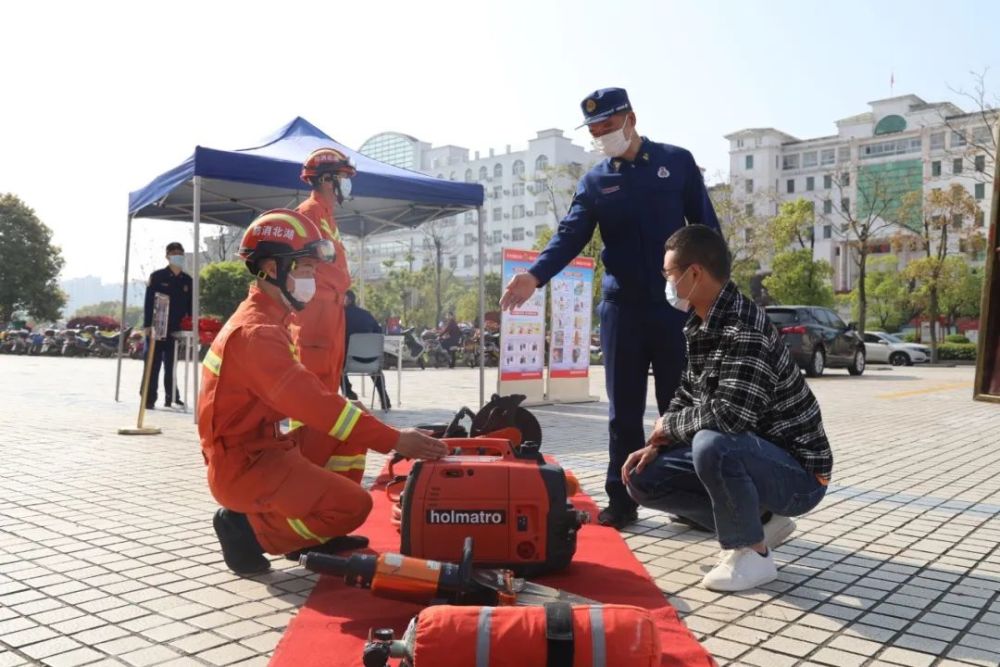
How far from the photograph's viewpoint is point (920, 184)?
7769 cm

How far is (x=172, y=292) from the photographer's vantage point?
1078 centimetres

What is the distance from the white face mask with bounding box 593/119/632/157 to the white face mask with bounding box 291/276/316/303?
5.77 feet

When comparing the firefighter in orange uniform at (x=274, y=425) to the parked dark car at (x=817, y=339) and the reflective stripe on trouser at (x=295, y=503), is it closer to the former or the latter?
the reflective stripe on trouser at (x=295, y=503)

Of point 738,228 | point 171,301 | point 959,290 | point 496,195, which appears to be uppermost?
point 496,195

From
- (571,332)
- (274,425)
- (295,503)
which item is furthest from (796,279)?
(295,503)

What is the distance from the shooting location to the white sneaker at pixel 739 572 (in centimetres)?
329

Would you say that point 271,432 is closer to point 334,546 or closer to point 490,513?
point 334,546

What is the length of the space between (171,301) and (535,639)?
9.74 m

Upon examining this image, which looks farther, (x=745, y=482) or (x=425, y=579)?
(x=745, y=482)

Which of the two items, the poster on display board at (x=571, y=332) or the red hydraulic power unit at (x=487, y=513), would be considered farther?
the poster on display board at (x=571, y=332)

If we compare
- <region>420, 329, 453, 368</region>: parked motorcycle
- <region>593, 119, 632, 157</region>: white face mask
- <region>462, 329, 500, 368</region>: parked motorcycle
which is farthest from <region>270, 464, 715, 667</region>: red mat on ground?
<region>462, 329, 500, 368</region>: parked motorcycle

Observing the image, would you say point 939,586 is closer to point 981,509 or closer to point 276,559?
point 981,509

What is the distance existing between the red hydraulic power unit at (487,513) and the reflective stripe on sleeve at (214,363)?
87 cm

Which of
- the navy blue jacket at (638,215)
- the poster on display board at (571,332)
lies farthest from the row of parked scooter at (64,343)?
the navy blue jacket at (638,215)
